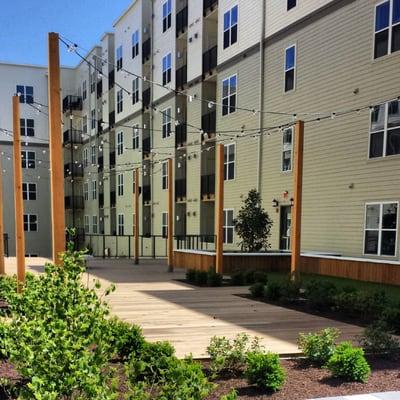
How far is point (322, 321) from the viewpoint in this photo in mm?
6629

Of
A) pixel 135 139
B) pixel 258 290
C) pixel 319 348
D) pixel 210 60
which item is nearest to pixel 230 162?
pixel 210 60

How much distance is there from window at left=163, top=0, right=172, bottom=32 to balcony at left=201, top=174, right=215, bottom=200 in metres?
9.16

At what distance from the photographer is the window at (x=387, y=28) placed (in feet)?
36.3

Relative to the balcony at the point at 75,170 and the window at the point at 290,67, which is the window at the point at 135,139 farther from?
the window at the point at 290,67

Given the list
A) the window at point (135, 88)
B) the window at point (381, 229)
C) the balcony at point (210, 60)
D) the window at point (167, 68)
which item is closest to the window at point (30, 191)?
the window at point (135, 88)

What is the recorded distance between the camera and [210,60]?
1967 cm

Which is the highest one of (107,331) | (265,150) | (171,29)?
(171,29)

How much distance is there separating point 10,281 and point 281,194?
392 inches

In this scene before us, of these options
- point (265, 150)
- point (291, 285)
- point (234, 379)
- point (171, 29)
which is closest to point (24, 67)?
point (171, 29)

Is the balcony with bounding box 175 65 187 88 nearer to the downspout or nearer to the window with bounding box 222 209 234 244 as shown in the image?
the downspout

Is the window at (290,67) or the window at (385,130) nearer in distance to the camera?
the window at (385,130)

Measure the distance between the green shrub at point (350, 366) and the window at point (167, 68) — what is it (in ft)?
69.1

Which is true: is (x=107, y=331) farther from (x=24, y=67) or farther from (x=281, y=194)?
(x=24, y=67)

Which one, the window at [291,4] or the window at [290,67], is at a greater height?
the window at [291,4]
